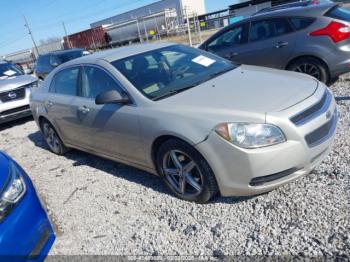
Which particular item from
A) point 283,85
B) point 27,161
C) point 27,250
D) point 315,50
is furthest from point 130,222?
point 315,50

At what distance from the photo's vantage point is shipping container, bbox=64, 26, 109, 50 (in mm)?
43697

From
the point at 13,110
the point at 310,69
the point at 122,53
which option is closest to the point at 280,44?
the point at 310,69

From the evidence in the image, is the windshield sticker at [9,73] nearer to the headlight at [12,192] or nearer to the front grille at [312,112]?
the headlight at [12,192]

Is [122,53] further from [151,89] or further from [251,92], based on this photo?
[251,92]

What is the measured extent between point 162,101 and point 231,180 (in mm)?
1041

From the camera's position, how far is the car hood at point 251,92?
2.90 meters

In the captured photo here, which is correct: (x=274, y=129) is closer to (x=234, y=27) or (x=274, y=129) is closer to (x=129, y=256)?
(x=129, y=256)

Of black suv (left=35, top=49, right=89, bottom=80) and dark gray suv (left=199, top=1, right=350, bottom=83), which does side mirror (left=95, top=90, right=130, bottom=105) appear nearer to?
dark gray suv (left=199, top=1, right=350, bottom=83)

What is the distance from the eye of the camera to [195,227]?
303 cm

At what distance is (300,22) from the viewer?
5.89m

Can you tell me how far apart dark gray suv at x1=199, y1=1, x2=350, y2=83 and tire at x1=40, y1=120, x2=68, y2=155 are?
377cm

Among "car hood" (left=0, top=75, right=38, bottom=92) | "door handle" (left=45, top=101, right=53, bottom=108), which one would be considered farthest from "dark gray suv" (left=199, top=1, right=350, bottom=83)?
"car hood" (left=0, top=75, right=38, bottom=92)

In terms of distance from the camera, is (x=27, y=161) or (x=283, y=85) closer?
(x=283, y=85)

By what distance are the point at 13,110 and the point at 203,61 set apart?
602cm
